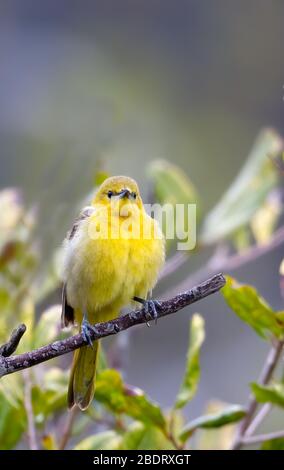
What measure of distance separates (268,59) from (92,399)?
6.85 metres

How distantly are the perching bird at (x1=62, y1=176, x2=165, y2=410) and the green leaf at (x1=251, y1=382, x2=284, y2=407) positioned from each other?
539 millimetres

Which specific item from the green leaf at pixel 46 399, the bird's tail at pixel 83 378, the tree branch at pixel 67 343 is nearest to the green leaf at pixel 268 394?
the tree branch at pixel 67 343

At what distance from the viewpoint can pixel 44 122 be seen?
8375 millimetres

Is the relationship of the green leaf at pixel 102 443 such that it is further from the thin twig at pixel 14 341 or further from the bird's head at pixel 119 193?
the bird's head at pixel 119 193

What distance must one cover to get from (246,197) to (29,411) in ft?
4.72

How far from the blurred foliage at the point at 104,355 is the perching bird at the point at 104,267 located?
0.08 m

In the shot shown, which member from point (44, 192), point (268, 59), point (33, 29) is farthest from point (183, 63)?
point (44, 192)

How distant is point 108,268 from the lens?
3.14 meters

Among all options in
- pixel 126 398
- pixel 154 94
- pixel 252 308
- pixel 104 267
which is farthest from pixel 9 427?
pixel 154 94

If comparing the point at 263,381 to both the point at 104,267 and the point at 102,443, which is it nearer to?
the point at 102,443

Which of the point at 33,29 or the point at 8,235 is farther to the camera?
the point at 33,29

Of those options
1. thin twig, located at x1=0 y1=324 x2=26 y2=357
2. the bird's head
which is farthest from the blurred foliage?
thin twig, located at x1=0 y1=324 x2=26 y2=357

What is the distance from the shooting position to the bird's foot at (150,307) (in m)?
2.58
